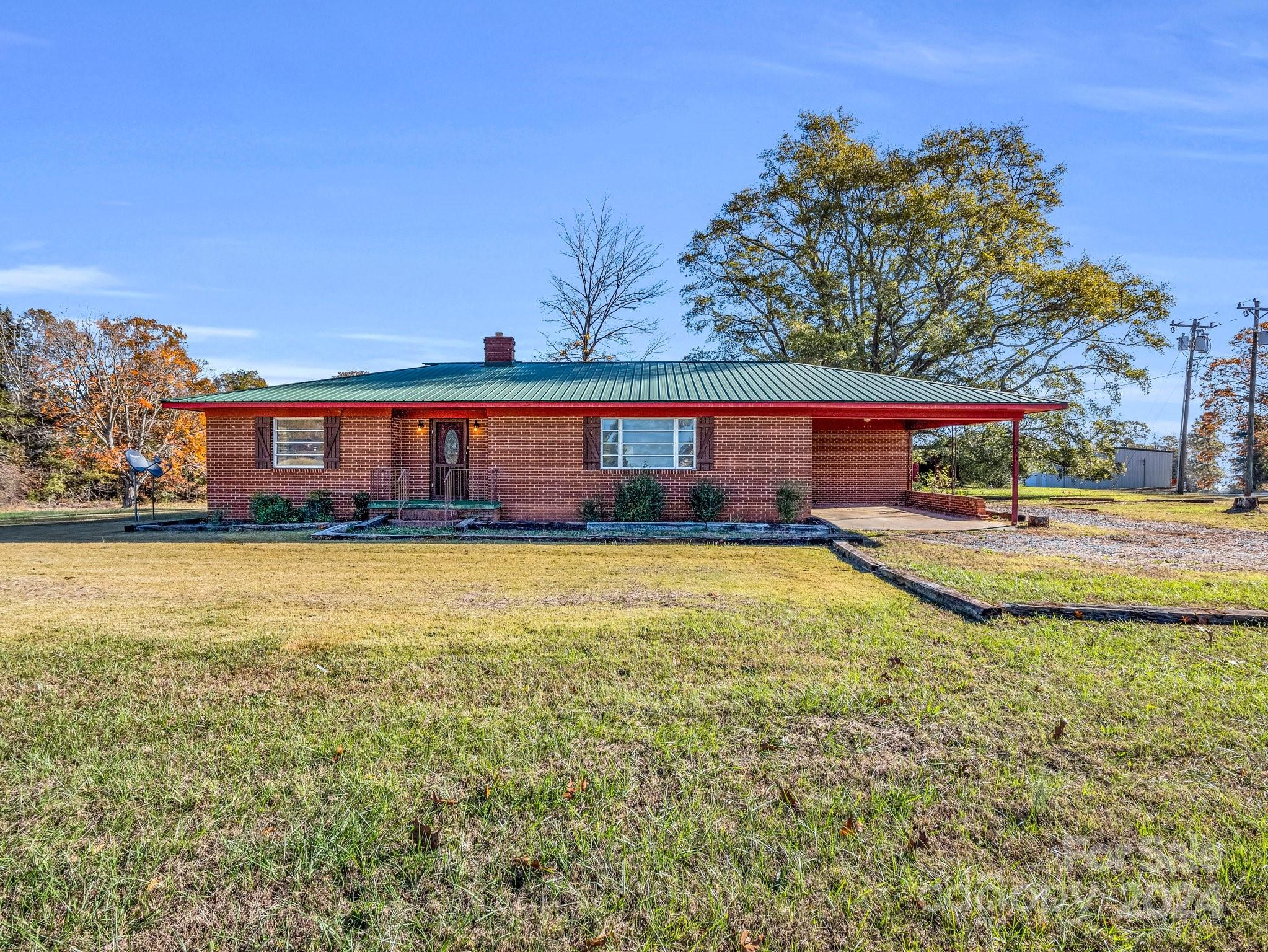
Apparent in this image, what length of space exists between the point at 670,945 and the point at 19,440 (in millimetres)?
32712

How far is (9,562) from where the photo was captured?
25.8ft

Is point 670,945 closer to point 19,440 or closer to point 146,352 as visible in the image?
point 146,352

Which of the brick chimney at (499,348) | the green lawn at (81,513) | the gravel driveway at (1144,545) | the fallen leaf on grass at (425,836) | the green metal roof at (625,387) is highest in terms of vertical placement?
the brick chimney at (499,348)

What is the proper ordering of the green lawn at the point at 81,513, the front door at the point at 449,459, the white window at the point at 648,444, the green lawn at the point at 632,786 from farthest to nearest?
the green lawn at the point at 81,513, the front door at the point at 449,459, the white window at the point at 648,444, the green lawn at the point at 632,786

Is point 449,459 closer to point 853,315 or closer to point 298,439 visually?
point 298,439

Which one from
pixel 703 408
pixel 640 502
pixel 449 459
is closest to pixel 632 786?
pixel 640 502

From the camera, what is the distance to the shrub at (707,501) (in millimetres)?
12875

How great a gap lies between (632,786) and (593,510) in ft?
34.9

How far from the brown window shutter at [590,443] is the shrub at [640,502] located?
3.18ft

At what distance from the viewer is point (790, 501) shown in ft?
42.4

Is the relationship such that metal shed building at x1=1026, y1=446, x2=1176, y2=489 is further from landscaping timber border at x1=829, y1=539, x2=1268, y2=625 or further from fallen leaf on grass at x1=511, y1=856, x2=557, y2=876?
fallen leaf on grass at x1=511, y1=856, x2=557, y2=876

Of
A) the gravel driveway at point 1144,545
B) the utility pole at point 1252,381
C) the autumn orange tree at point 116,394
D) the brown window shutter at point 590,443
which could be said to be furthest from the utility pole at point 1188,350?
the autumn orange tree at point 116,394

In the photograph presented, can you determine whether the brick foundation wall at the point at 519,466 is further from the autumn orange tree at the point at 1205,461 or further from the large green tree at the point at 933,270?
the autumn orange tree at the point at 1205,461

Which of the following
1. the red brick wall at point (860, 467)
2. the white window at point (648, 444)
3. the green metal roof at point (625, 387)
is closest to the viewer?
the green metal roof at point (625, 387)
